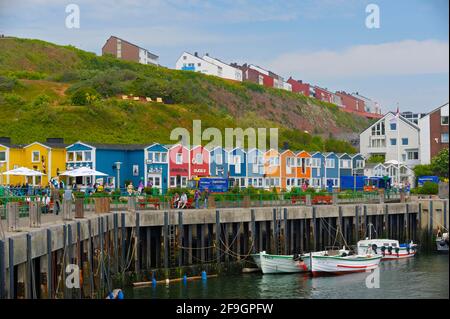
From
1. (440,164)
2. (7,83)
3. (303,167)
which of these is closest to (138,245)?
(303,167)

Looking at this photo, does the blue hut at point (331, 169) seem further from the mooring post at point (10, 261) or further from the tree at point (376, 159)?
the mooring post at point (10, 261)

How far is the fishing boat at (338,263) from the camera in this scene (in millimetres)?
48438

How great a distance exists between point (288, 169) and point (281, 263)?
154 feet

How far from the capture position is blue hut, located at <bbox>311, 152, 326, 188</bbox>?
3907 inches

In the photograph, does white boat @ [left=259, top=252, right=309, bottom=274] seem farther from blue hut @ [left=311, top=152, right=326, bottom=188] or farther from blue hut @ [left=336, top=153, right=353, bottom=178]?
blue hut @ [left=336, top=153, right=353, bottom=178]

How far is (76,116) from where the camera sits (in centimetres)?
11256

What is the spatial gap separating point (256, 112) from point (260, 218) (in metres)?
137

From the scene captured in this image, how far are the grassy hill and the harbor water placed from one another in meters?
60.7

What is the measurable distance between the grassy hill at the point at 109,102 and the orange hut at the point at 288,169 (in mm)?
17594

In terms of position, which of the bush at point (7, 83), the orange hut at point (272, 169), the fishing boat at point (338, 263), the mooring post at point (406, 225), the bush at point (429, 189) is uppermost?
the bush at point (7, 83)

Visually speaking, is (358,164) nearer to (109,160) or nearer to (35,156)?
(109,160)

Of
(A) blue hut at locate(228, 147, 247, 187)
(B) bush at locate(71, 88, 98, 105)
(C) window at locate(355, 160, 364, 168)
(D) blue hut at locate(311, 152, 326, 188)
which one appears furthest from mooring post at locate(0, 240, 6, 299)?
(B) bush at locate(71, 88, 98, 105)

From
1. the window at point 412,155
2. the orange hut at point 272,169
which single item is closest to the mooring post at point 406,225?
the orange hut at point 272,169
